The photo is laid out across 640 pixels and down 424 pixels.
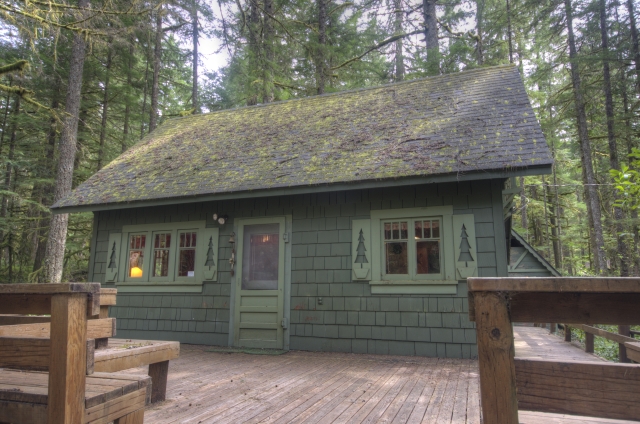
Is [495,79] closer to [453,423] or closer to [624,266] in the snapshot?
[453,423]

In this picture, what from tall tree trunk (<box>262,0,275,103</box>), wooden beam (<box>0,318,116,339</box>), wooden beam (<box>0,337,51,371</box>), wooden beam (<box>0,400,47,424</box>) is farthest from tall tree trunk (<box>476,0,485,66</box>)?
wooden beam (<box>0,400,47,424</box>)

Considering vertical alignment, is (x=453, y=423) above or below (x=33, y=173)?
below

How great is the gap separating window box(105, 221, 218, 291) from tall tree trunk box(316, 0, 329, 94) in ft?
27.3

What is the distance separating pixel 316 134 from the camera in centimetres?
805

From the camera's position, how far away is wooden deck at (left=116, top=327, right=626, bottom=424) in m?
3.12

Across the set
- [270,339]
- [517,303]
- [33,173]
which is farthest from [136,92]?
[517,303]

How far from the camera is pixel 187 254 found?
24.7 ft

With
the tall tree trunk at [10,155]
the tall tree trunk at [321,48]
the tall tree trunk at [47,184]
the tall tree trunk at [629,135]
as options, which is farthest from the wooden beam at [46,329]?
the tall tree trunk at [629,135]

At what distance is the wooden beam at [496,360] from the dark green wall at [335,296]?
16.2ft

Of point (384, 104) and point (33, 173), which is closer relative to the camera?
point (384, 104)

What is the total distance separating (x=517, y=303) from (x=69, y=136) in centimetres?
1170

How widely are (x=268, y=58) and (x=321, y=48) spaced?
1.80 meters

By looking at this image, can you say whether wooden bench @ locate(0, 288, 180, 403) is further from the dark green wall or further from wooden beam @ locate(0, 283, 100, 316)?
the dark green wall

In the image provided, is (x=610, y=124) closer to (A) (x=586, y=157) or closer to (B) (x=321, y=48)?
(A) (x=586, y=157)
